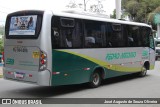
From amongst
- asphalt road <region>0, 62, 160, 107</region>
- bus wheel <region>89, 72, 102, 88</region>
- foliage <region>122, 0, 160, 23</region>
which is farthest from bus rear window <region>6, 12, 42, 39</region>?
foliage <region>122, 0, 160, 23</region>

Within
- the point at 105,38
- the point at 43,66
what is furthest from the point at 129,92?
the point at 43,66

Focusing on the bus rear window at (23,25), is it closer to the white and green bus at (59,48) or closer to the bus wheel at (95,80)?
the white and green bus at (59,48)

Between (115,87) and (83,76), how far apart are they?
183 centimetres

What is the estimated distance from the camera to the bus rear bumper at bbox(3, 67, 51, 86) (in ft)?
33.8

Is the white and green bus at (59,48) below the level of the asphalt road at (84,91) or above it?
above

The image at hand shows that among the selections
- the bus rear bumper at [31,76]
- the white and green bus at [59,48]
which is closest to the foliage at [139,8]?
the white and green bus at [59,48]

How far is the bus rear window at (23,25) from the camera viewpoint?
415 inches

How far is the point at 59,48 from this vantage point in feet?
35.3

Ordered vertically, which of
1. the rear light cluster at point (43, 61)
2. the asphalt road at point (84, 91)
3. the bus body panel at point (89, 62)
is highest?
the rear light cluster at point (43, 61)

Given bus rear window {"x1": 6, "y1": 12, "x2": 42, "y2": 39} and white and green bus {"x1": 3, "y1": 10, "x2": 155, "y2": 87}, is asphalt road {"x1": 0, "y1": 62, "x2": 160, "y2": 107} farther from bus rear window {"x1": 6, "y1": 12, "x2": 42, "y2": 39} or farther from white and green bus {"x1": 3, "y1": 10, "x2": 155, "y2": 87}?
bus rear window {"x1": 6, "y1": 12, "x2": 42, "y2": 39}

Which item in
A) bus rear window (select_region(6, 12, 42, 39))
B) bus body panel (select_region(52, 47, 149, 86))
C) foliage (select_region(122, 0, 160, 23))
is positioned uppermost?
bus rear window (select_region(6, 12, 42, 39))

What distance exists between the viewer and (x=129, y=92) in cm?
1191

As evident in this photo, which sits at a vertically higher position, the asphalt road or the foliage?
the asphalt road

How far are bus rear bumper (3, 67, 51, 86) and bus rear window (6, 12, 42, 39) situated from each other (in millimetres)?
1157
